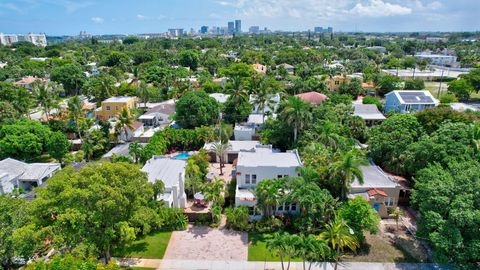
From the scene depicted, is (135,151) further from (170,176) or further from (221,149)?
(221,149)

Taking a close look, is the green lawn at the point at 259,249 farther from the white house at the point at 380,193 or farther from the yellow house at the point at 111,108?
the yellow house at the point at 111,108

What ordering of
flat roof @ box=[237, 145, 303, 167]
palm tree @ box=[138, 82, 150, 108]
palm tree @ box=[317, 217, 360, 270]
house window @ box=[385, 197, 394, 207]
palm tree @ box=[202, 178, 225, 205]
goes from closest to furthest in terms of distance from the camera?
palm tree @ box=[317, 217, 360, 270]
palm tree @ box=[202, 178, 225, 205]
house window @ box=[385, 197, 394, 207]
flat roof @ box=[237, 145, 303, 167]
palm tree @ box=[138, 82, 150, 108]

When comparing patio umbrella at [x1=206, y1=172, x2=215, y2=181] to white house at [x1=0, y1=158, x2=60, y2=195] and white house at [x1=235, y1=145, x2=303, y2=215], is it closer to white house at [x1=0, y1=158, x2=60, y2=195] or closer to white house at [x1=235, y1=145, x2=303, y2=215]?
white house at [x1=235, y1=145, x2=303, y2=215]

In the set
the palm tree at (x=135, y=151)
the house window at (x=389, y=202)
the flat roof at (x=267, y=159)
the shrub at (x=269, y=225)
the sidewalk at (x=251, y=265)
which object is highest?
the flat roof at (x=267, y=159)

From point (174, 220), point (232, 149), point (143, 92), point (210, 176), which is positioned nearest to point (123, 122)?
point (210, 176)

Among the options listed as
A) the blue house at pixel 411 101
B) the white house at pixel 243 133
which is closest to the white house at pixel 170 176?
the white house at pixel 243 133

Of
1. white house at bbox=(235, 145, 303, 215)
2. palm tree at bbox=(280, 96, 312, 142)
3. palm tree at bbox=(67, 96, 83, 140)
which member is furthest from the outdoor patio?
palm tree at bbox=(67, 96, 83, 140)
